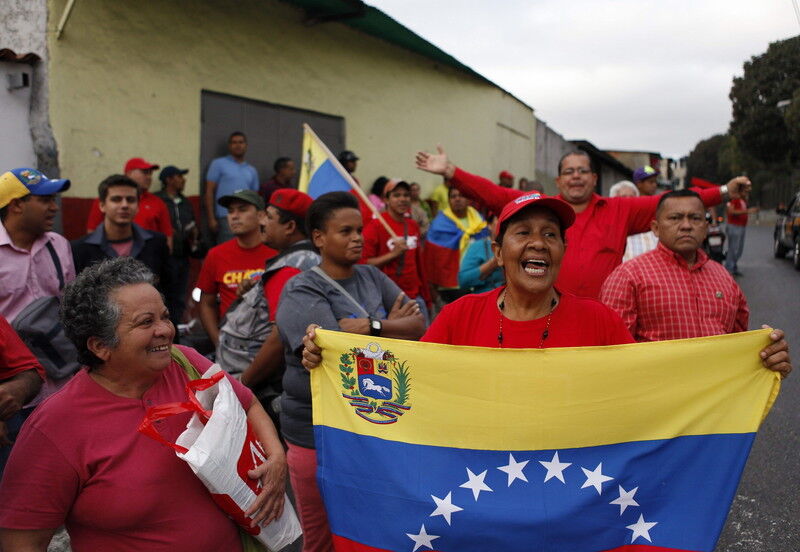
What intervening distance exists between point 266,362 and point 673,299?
216cm

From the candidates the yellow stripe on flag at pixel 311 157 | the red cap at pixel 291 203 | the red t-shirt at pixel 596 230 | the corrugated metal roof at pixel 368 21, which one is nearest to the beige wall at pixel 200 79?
the corrugated metal roof at pixel 368 21

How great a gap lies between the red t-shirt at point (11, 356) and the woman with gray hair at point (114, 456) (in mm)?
546

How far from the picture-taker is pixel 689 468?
2623 millimetres

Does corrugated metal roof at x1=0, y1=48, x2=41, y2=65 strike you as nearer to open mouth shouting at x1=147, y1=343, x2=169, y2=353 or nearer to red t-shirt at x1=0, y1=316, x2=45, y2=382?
red t-shirt at x1=0, y1=316, x2=45, y2=382

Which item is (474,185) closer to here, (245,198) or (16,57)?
(245,198)

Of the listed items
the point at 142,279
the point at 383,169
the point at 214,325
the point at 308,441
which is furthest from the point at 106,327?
the point at 383,169

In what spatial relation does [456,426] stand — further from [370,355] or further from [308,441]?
[308,441]

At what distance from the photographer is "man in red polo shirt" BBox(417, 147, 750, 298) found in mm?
4406

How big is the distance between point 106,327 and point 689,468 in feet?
6.84

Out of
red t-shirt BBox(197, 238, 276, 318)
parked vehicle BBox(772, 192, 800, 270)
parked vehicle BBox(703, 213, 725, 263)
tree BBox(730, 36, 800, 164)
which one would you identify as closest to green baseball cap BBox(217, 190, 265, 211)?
red t-shirt BBox(197, 238, 276, 318)

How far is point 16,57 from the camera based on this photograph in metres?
7.04

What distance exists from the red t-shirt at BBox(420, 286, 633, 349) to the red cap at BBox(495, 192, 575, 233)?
11.4 inches

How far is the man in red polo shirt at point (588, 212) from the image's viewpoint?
441 cm

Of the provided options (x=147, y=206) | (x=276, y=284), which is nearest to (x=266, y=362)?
(x=276, y=284)
